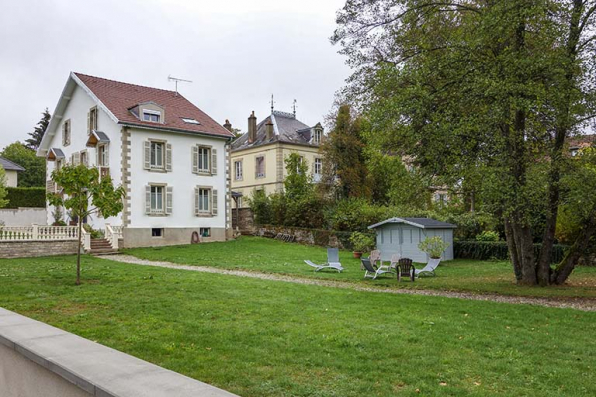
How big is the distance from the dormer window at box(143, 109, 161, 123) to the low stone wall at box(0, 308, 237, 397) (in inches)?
1047

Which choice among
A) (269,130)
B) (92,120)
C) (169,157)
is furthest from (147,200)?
(269,130)

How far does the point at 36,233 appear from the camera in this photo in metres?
24.7

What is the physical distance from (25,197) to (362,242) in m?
30.2

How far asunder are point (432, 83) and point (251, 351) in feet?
33.9

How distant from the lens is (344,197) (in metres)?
37.9

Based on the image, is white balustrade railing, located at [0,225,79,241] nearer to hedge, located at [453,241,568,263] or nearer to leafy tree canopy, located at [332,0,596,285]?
leafy tree canopy, located at [332,0,596,285]

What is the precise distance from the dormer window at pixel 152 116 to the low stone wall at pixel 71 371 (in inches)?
1047

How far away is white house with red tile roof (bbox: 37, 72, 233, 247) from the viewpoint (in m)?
29.4

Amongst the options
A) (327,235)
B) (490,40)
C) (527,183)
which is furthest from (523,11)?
(327,235)

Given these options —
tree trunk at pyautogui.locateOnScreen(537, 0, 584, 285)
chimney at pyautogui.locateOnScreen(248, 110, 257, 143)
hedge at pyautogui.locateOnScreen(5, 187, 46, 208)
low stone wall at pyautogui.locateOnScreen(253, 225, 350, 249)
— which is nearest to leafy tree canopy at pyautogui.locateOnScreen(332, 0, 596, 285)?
tree trunk at pyautogui.locateOnScreen(537, 0, 584, 285)

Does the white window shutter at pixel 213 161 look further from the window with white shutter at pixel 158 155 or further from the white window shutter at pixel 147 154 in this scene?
the white window shutter at pixel 147 154

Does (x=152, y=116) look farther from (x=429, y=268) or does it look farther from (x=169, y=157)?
(x=429, y=268)

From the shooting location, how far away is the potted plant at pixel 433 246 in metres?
25.2

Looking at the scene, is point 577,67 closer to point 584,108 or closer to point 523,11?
point 584,108
